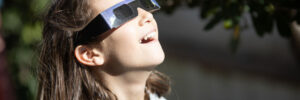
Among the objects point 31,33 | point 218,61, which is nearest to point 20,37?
point 31,33

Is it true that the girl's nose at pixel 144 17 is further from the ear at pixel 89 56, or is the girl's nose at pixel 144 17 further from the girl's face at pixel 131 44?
the ear at pixel 89 56

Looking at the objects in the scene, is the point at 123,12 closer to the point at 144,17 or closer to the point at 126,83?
the point at 144,17

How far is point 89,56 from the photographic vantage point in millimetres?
1614

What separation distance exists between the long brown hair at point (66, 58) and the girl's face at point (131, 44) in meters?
0.10

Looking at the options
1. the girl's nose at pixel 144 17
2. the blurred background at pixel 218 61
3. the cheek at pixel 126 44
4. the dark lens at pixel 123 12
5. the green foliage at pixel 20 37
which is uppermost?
the dark lens at pixel 123 12

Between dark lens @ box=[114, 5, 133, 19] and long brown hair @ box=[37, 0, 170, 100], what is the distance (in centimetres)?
11

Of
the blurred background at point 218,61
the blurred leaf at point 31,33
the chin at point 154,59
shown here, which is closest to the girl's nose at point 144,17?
the chin at point 154,59

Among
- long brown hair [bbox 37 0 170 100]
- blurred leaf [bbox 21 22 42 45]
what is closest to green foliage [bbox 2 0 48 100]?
blurred leaf [bbox 21 22 42 45]

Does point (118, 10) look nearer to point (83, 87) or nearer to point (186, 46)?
point (83, 87)

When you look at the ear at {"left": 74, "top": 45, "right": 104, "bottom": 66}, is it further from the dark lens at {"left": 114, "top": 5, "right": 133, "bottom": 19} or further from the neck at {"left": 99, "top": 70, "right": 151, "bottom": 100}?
the dark lens at {"left": 114, "top": 5, "right": 133, "bottom": 19}

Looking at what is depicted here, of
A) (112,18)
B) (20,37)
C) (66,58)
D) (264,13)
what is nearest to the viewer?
(112,18)

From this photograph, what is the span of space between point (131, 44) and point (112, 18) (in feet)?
0.39

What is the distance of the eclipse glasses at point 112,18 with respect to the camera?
1534 millimetres

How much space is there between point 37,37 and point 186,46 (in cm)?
240
